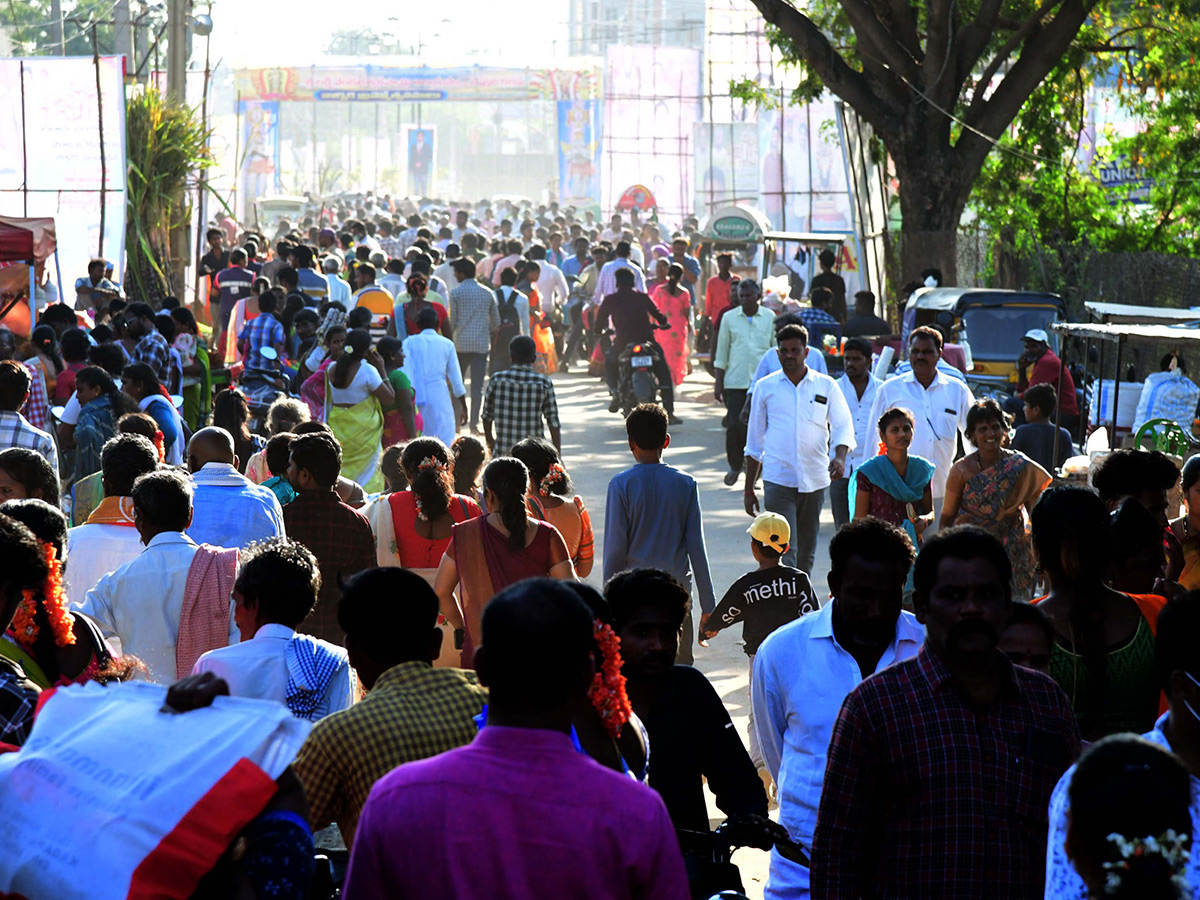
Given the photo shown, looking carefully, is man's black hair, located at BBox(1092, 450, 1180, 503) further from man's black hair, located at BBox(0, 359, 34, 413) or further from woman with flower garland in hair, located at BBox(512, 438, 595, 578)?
man's black hair, located at BBox(0, 359, 34, 413)

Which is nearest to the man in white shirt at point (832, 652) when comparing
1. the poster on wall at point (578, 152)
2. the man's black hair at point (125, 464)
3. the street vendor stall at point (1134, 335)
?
the man's black hair at point (125, 464)

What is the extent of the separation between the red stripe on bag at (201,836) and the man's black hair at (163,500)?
2724 millimetres

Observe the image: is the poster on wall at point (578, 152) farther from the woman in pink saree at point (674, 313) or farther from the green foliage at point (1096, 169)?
the woman in pink saree at point (674, 313)

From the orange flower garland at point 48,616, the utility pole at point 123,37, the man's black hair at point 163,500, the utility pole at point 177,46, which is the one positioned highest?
the utility pole at point 123,37

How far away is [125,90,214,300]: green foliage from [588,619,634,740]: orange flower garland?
56.8 feet

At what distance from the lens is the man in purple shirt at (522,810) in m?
2.43

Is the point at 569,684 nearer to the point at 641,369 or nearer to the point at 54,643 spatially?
the point at 54,643

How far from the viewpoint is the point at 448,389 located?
11781 mm

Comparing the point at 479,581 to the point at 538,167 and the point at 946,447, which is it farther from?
the point at 538,167

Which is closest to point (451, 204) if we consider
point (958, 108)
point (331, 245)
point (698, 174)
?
point (698, 174)

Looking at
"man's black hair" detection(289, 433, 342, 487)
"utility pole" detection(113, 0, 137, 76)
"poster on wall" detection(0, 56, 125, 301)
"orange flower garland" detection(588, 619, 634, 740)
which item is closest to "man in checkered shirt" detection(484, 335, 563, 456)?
"man's black hair" detection(289, 433, 342, 487)

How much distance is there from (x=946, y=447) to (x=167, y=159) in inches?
557

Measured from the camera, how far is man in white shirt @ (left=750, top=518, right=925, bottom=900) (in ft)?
12.6

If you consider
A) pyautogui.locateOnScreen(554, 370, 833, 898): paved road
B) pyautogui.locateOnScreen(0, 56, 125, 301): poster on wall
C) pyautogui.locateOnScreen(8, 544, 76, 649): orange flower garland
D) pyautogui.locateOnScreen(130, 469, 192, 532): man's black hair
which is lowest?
pyautogui.locateOnScreen(554, 370, 833, 898): paved road
